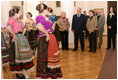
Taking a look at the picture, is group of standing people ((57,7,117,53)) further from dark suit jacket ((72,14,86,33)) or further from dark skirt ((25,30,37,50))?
dark skirt ((25,30,37,50))

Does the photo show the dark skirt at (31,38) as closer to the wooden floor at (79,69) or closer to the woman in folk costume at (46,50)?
the wooden floor at (79,69)

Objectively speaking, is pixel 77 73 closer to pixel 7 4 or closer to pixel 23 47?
pixel 23 47

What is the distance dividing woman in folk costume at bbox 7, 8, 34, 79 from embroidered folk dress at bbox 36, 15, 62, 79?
303 millimetres

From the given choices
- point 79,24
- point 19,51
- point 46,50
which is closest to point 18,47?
point 19,51

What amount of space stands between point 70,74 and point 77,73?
0.18m

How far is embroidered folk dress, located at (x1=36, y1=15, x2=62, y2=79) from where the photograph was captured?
3484 millimetres

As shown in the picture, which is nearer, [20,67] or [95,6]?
[20,67]

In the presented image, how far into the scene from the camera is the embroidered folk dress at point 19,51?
3.65 meters

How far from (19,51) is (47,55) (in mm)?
551

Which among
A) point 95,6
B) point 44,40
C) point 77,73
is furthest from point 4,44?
A: point 95,6

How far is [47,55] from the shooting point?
11.6 ft

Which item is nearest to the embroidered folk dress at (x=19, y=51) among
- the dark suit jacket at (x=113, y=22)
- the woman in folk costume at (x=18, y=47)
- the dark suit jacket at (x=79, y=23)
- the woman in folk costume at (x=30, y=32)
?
the woman in folk costume at (x=18, y=47)

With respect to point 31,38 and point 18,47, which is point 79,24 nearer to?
point 31,38

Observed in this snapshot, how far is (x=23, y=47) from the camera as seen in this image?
145 inches
